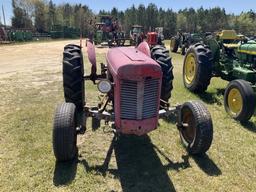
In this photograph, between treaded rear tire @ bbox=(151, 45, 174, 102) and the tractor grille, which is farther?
treaded rear tire @ bbox=(151, 45, 174, 102)

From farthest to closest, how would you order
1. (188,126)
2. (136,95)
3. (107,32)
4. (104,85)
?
(107,32) < (188,126) < (104,85) < (136,95)

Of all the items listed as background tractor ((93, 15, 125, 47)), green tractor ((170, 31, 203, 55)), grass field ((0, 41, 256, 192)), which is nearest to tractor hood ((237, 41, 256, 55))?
grass field ((0, 41, 256, 192))

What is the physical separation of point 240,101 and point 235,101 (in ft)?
0.71

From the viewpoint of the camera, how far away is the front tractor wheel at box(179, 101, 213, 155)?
452 centimetres

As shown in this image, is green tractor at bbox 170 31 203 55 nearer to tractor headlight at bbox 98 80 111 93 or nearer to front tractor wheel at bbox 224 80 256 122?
front tractor wheel at bbox 224 80 256 122

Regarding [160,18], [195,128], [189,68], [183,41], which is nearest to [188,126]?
[195,128]

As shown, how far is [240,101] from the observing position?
6.30m

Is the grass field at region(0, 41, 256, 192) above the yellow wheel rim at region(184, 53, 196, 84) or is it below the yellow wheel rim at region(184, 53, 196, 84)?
below

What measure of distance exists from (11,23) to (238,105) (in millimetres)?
61174

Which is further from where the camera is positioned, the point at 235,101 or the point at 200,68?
the point at 200,68

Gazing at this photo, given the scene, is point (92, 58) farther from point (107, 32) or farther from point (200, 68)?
point (107, 32)

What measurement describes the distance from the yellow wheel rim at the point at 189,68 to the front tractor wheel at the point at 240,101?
2.22 metres

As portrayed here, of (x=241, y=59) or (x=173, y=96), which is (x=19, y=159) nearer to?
(x=173, y=96)

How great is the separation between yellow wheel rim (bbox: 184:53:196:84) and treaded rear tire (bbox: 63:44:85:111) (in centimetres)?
376
